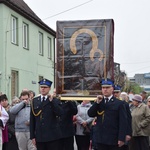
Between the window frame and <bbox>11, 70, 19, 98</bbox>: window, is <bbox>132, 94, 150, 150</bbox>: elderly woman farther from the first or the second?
the window frame

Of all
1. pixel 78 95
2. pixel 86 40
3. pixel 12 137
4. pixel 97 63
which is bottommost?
pixel 12 137

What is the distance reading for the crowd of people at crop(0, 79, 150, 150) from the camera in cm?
664

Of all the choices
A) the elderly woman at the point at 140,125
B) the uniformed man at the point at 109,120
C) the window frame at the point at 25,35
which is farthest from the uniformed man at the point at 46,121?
the window frame at the point at 25,35

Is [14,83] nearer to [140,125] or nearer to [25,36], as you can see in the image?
[25,36]

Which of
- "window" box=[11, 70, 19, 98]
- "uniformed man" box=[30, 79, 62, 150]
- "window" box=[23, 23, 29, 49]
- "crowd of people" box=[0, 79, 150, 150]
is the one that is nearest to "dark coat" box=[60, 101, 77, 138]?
"crowd of people" box=[0, 79, 150, 150]

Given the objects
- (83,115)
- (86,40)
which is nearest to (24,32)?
(83,115)

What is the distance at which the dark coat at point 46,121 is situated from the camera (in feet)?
23.1

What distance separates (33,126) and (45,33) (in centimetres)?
1889

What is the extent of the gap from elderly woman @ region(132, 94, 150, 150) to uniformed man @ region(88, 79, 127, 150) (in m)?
2.53

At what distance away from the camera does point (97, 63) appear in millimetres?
7496

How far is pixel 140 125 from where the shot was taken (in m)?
9.07

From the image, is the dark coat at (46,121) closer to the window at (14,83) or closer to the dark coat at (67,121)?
the dark coat at (67,121)

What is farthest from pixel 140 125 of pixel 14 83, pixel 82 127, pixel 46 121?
pixel 14 83

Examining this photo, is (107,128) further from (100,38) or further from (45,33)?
(45,33)
